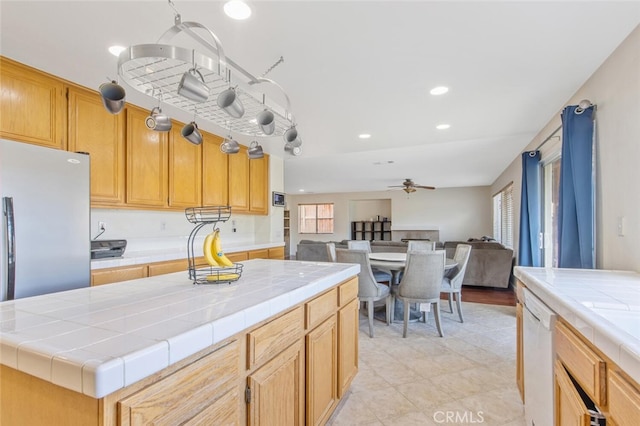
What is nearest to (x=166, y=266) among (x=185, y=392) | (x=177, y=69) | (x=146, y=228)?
(x=146, y=228)

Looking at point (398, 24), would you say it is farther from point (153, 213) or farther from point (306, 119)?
point (153, 213)

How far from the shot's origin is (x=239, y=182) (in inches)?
175

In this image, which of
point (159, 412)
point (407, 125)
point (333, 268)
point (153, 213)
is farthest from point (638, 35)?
point (153, 213)

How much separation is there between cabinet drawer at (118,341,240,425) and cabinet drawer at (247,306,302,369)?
83 millimetres

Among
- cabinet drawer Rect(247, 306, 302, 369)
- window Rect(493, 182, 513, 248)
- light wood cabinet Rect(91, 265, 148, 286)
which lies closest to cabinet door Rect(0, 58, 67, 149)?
light wood cabinet Rect(91, 265, 148, 286)

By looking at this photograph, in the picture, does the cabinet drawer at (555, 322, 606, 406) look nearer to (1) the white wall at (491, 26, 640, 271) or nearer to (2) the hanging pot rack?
(1) the white wall at (491, 26, 640, 271)

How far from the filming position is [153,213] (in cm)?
358

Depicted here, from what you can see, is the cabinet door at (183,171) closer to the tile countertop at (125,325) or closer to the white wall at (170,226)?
the white wall at (170,226)

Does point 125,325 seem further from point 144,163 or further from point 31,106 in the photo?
point 144,163

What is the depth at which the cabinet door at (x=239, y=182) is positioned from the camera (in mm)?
4297

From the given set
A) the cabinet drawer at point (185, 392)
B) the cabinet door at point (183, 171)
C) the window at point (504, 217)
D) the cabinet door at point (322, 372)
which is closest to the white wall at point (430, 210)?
the window at point (504, 217)

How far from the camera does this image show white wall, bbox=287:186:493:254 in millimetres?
9539

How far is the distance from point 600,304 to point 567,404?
39 centimetres

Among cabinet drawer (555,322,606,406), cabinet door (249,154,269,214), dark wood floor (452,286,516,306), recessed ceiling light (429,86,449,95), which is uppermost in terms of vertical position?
recessed ceiling light (429,86,449,95)
